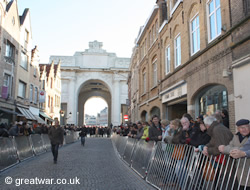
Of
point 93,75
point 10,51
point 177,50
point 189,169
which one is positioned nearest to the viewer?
point 189,169

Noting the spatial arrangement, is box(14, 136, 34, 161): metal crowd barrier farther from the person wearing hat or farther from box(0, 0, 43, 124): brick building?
the person wearing hat

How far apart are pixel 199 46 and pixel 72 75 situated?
43.1m

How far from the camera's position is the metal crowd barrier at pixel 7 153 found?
8.61 m

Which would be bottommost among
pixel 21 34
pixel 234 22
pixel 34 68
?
pixel 234 22

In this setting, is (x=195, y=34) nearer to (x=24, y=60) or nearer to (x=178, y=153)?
(x=178, y=153)

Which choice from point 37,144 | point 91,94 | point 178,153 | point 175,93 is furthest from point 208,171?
point 91,94

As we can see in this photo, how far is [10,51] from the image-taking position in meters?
22.6

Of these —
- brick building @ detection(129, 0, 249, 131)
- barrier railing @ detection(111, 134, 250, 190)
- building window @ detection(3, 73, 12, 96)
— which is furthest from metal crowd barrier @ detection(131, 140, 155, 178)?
building window @ detection(3, 73, 12, 96)

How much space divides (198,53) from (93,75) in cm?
4392

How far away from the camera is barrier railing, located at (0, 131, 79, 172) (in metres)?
8.77

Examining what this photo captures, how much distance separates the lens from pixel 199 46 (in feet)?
41.0

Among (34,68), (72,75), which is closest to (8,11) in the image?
(34,68)

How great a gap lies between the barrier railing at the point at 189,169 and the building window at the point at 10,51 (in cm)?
1825

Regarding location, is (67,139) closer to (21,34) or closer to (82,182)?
(21,34)
